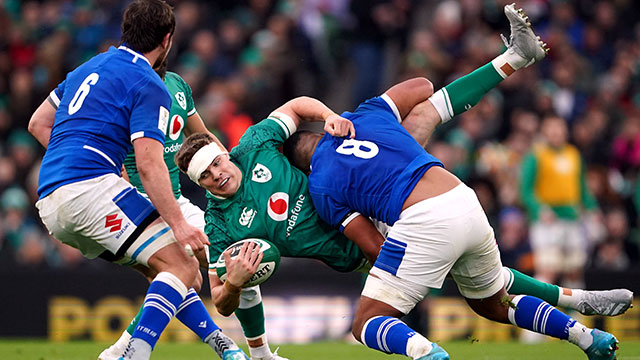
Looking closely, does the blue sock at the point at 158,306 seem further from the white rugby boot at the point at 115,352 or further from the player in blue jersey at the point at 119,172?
the white rugby boot at the point at 115,352

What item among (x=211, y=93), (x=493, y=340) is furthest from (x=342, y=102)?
(x=493, y=340)

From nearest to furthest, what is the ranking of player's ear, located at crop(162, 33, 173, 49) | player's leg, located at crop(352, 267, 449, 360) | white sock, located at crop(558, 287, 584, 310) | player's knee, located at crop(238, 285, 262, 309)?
player's leg, located at crop(352, 267, 449, 360)
player's ear, located at crop(162, 33, 173, 49)
white sock, located at crop(558, 287, 584, 310)
player's knee, located at crop(238, 285, 262, 309)

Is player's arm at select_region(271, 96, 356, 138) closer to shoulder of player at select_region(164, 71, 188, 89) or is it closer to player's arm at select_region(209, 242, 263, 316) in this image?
player's arm at select_region(209, 242, 263, 316)

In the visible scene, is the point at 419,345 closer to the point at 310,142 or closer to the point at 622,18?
the point at 310,142

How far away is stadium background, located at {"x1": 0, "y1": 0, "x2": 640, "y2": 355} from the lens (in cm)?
1133

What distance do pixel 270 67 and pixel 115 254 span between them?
846 cm

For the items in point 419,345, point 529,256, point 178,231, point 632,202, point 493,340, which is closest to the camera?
point 419,345

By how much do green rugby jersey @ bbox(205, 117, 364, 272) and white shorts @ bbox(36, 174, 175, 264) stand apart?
411 mm

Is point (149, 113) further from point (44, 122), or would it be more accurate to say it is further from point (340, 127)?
point (340, 127)

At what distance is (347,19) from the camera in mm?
14477

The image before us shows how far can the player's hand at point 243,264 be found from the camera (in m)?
5.64

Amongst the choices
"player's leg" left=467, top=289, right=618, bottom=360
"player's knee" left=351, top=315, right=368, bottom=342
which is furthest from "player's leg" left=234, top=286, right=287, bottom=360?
"player's leg" left=467, top=289, right=618, bottom=360

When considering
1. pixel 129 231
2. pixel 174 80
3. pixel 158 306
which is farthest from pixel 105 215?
pixel 174 80

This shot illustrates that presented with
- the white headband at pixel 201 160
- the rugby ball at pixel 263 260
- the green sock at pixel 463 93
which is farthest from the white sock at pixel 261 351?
the green sock at pixel 463 93
